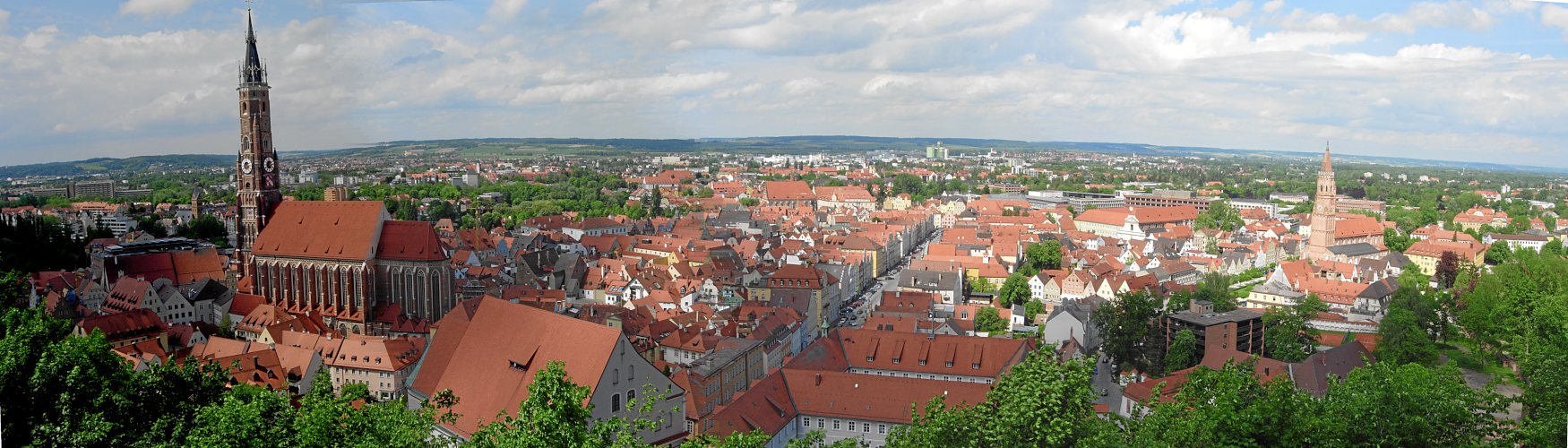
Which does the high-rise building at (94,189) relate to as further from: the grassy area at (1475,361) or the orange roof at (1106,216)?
the orange roof at (1106,216)

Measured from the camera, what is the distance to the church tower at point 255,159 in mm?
14648

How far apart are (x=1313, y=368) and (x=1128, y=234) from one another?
67.0 ft

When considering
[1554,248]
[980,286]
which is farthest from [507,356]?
[1554,248]

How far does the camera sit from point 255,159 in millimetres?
14867

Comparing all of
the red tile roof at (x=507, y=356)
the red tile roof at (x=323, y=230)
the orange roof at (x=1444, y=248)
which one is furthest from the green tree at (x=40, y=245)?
the orange roof at (x=1444, y=248)

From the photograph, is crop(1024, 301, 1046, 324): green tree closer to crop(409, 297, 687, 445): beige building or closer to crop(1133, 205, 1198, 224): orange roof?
crop(409, 297, 687, 445): beige building

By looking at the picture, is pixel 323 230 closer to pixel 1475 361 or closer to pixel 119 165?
pixel 119 165

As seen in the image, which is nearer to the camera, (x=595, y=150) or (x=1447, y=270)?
(x=1447, y=270)

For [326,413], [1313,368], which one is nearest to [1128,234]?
[1313,368]

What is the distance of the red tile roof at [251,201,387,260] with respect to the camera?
13.5m

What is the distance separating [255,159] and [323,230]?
80.6 inches

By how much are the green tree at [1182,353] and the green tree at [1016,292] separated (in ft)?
13.8

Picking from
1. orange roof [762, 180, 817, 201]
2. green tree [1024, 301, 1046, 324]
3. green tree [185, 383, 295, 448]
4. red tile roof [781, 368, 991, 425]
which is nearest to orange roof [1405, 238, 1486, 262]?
green tree [1024, 301, 1046, 324]

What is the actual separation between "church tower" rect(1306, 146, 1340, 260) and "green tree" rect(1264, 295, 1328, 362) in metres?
10.2
